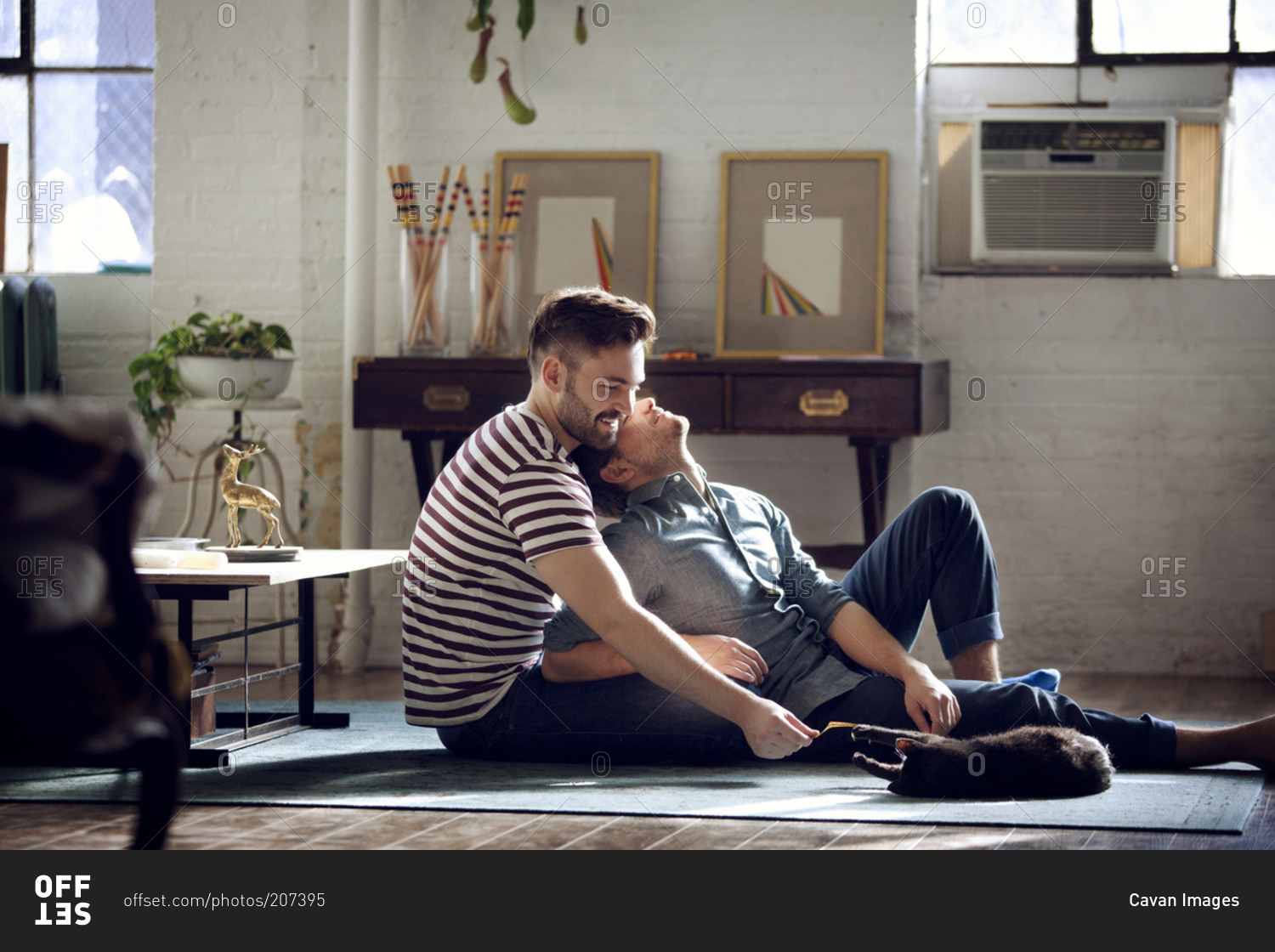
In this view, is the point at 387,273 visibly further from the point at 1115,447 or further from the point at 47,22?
the point at 1115,447

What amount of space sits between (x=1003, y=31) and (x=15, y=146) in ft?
9.61

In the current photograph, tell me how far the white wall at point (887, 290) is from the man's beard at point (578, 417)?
1.70m

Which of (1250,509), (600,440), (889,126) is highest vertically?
(889,126)

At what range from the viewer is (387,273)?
3.84 metres

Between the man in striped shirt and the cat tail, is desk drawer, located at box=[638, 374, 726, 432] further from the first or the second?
the cat tail

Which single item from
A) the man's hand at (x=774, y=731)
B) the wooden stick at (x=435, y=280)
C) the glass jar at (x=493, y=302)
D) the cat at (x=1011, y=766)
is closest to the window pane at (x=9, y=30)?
the wooden stick at (x=435, y=280)

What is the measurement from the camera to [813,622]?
84.9 inches

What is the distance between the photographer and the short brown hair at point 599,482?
214 cm

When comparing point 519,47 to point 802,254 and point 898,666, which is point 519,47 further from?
point 898,666

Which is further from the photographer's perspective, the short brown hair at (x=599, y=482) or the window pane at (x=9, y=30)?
the window pane at (x=9, y=30)

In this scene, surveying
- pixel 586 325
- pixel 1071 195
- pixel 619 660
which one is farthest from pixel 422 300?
pixel 1071 195

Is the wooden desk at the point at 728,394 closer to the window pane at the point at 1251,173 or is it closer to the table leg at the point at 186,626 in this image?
the window pane at the point at 1251,173
